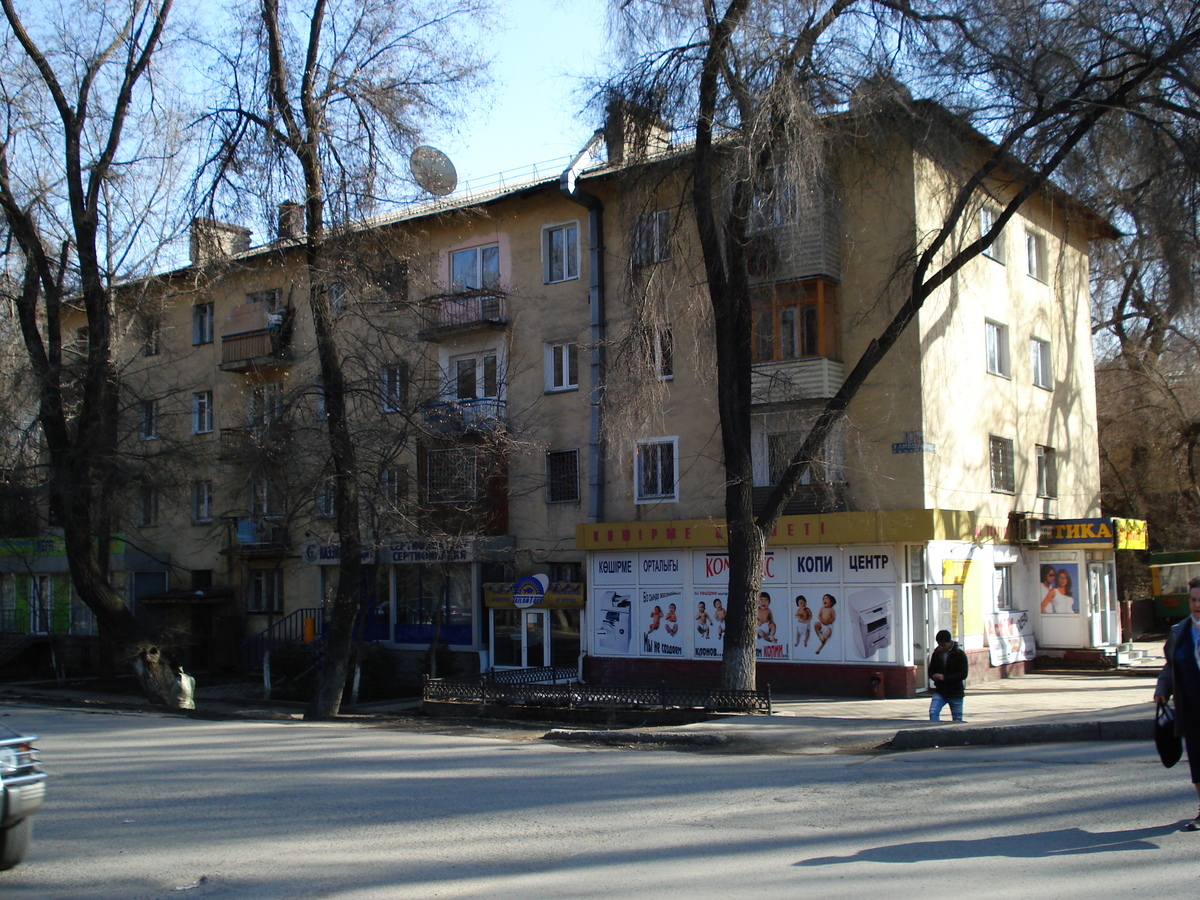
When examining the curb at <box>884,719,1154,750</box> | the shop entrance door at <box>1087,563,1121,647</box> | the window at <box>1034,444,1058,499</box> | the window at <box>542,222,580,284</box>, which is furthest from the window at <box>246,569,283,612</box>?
the curb at <box>884,719,1154,750</box>

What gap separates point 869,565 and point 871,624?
114 centimetres

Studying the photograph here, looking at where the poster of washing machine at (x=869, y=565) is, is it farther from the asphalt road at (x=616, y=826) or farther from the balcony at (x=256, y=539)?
the balcony at (x=256, y=539)

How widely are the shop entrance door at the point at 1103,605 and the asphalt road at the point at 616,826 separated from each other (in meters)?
15.2

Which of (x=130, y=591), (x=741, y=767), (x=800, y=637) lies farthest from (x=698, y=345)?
(x=130, y=591)

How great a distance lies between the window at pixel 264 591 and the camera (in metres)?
31.6

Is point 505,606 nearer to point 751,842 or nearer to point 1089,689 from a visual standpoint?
point 1089,689

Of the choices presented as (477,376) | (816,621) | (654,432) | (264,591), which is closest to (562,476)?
(654,432)

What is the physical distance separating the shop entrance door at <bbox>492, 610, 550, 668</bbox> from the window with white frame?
48.3 ft

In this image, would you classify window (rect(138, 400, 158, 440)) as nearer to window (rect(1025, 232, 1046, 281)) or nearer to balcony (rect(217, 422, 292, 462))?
balcony (rect(217, 422, 292, 462))

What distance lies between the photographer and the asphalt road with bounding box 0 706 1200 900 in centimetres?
639

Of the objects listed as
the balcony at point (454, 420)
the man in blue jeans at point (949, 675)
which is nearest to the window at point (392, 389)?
the balcony at point (454, 420)

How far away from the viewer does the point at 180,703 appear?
868 inches

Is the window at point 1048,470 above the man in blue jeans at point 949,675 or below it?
above

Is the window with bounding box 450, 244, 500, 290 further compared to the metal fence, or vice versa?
the window with bounding box 450, 244, 500, 290
